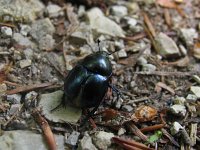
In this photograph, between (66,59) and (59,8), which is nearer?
(66,59)

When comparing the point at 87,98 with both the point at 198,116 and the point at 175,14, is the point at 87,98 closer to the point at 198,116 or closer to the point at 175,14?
the point at 198,116

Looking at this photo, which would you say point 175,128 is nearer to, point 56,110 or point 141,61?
point 141,61

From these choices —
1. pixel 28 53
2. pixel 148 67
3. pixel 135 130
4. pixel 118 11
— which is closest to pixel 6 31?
pixel 28 53

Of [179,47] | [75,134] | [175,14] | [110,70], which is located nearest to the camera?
[75,134]

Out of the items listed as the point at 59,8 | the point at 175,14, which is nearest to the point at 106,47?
the point at 59,8

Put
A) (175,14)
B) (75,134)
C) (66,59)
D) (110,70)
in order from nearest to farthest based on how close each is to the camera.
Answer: (75,134) → (110,70) → (66,59) → (175,14)
